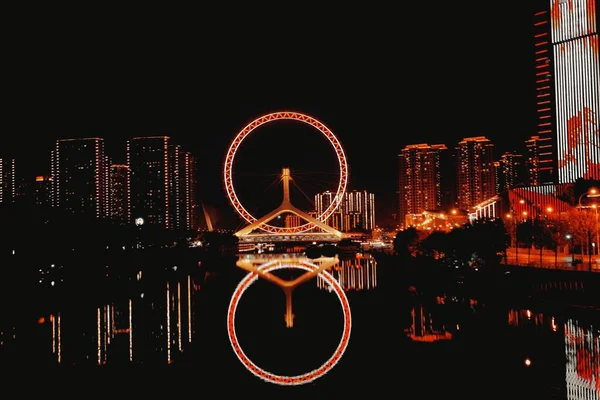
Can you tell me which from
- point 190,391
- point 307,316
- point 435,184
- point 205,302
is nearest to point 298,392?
A: point 190,391

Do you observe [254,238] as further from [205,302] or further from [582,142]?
[205,302]

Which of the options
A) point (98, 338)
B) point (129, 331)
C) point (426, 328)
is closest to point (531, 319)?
point (426, 328)

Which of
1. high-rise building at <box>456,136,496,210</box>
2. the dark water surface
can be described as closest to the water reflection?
the dark water surface

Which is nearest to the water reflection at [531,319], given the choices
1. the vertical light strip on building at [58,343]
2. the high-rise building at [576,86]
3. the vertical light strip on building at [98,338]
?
the vertical light strip on building at [98,338]

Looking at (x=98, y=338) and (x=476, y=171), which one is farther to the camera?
(x=476, y=171)

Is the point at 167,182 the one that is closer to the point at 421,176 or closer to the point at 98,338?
the point at 421,176
